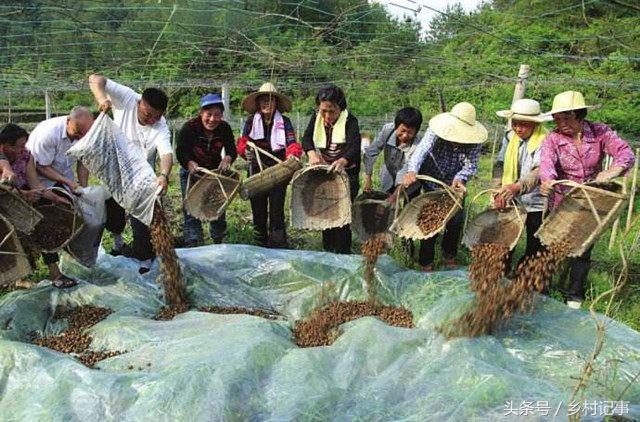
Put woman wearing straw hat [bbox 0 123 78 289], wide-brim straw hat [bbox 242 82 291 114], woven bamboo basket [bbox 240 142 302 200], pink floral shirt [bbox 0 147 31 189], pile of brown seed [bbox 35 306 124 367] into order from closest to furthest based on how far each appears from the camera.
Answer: pile of brown seed [bbox 35 306 124 367]
woman wearing straw hat [bbox 0 123 78 289]
pink floral shirt [bbox 0 147 31 189]
woven bamboo basket [bbox 240 142 302 200]
wide-brim straw hat [bbox 242 82 291 114]

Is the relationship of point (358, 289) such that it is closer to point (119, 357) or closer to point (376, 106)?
Answer: point (119, 357)

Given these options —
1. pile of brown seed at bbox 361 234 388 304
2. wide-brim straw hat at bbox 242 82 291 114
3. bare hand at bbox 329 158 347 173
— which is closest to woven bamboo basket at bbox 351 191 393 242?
bare hand at bbox 329 158 347 173

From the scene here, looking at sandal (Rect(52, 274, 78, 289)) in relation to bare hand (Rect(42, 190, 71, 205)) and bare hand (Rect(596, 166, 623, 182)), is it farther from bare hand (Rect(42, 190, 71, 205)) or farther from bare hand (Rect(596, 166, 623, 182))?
bare hand (Rect(596, 166, 623, 182))

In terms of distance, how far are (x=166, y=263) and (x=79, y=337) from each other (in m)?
0.73

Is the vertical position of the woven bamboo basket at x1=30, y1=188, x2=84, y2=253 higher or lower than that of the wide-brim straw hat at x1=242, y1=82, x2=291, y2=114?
lower

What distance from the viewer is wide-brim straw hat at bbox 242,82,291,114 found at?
4.49 meters

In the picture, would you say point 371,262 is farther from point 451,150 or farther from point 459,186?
point 451,150

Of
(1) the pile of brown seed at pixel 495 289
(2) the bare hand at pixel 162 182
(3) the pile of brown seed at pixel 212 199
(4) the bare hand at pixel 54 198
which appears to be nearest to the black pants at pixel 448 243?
(1) the pile of brown seed at pixel 495 289

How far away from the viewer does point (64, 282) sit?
152 inches

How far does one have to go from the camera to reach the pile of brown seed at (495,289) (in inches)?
126

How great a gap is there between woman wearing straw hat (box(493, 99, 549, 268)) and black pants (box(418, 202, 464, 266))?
45cm

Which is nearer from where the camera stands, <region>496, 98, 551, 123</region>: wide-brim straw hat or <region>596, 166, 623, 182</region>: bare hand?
<region>596, 166, 623, 182</region>: bare hand

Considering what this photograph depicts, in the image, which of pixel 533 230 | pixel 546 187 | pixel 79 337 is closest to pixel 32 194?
pixel 79 337

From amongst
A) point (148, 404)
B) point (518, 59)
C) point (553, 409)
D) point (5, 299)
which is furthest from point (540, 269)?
point (518, 59)
